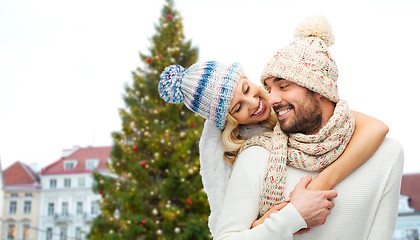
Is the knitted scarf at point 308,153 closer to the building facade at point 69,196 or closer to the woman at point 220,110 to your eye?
the woman at point 220,110

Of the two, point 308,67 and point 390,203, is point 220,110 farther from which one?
point 390,203

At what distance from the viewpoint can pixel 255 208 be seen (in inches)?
49.6

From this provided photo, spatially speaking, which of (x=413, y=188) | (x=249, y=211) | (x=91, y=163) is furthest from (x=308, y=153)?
(x=91, y=163)

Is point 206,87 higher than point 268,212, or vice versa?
point 206,87

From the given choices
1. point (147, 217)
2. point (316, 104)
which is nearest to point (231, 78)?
point (316, 104)

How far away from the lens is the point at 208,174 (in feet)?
4.97

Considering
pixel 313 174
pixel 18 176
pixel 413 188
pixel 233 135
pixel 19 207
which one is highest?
pixel 233 135

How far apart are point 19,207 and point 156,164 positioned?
1964cm

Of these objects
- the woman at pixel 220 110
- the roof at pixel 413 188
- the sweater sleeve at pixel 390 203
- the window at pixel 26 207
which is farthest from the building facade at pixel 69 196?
the sweater sleeve at pixel 390 203

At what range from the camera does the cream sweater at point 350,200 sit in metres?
1.25

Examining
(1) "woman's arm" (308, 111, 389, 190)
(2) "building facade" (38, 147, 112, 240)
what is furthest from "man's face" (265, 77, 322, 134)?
(2) "building facade" (38, 147, 112, 240)

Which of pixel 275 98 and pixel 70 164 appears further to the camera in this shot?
pixel 70 164

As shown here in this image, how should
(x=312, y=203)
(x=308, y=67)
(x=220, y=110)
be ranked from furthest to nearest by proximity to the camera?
(x=220, y=110) < (x=308, y=67) < (x=312, y=203)

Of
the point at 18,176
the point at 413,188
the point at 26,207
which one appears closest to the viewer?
the point at 413,188
